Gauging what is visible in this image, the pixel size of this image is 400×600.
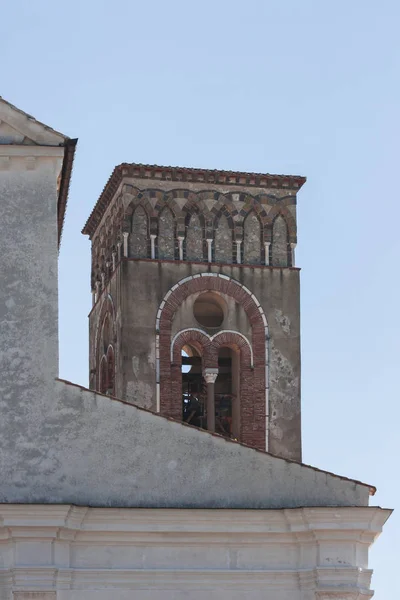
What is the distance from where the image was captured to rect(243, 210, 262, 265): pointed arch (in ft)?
117

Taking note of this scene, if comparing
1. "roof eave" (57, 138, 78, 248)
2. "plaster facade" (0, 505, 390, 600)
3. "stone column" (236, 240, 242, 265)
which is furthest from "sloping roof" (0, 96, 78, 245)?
"stone column" (236, 240, 242, 265)

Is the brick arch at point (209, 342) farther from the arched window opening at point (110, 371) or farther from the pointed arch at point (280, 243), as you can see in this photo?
the pointed arch at point (280, 243)

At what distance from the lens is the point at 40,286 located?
920 inches

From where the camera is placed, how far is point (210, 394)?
113ft

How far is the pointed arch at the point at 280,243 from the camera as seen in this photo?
3588 centimetres

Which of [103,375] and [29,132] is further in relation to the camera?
[103,375]

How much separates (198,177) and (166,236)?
1.20 meters

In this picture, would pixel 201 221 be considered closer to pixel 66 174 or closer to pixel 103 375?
pixel 103 375

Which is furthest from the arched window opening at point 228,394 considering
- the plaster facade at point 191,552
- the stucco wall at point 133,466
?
the plaster facade at point 191,552

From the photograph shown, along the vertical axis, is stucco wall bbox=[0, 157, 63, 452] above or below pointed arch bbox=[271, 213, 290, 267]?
below

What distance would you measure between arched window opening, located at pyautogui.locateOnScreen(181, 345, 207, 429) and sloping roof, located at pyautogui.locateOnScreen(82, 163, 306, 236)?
300cm

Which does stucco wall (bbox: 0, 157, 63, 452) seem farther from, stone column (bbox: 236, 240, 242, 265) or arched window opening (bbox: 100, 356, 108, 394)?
arched window opening (bbox: 100, 356, 108, 394)

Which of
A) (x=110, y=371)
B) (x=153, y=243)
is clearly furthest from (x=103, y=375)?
(x=153, y=243)

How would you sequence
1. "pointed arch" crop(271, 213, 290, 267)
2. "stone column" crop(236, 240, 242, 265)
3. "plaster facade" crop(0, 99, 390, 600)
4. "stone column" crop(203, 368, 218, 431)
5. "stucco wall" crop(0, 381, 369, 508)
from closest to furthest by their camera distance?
"plaster facade" crop(0, 99, 390, 600)
"stucco wall" crop(0, 381, 369, 508)
"stone column" crop(203, 368, 218, 431)
"stone column" crop(236, 240, 242, 265)
"pointed arch" crop(271, 213, 290, 267)
